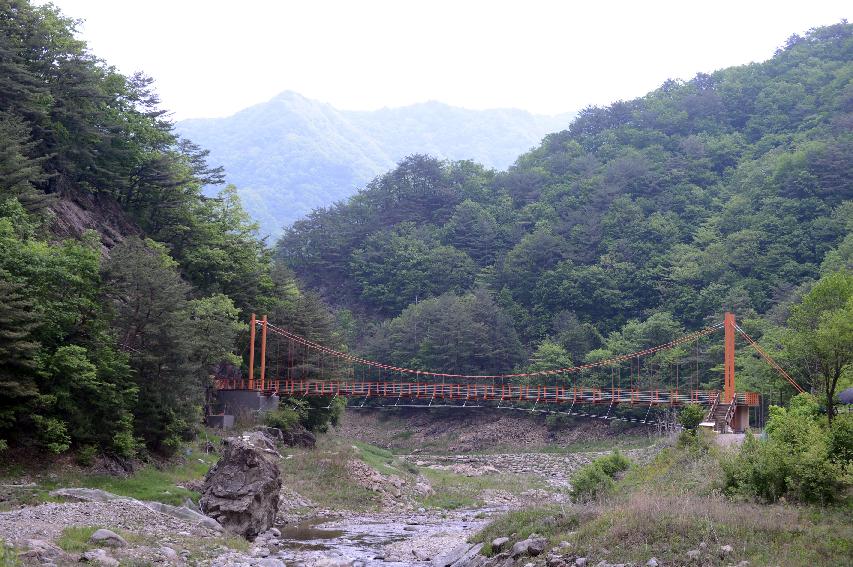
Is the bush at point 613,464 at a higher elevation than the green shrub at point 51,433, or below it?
below

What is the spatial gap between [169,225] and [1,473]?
63.4 feet

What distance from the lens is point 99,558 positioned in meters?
14.6

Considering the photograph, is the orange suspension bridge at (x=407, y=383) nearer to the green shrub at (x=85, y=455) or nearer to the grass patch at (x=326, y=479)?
the grass patch at (x=326, y=479)

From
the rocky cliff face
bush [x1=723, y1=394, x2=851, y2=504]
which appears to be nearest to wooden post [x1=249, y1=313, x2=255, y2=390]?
the rocky cliff face

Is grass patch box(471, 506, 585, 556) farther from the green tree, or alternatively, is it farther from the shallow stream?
the green tree

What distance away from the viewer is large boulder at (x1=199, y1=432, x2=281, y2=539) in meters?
20.7

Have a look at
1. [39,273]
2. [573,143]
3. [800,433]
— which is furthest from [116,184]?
[573,143]

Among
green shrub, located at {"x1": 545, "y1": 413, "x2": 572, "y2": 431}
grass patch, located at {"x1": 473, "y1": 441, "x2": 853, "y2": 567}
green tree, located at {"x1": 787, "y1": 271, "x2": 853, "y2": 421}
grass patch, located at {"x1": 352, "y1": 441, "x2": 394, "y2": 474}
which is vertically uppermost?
green tree, located at {"x1": 787, "y1": 271, "x2": 853, "y2": 421}

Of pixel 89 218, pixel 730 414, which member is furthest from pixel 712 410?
pixel 89 218

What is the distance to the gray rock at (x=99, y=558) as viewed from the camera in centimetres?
1440

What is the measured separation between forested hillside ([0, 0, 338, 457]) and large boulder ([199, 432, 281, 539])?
7.86 feet

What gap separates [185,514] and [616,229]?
5078cm

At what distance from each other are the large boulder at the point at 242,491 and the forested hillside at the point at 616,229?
23.8 m

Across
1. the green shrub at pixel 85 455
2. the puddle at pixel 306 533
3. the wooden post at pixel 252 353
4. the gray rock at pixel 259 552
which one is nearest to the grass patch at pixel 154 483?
the green shrub at pixel 85 455
